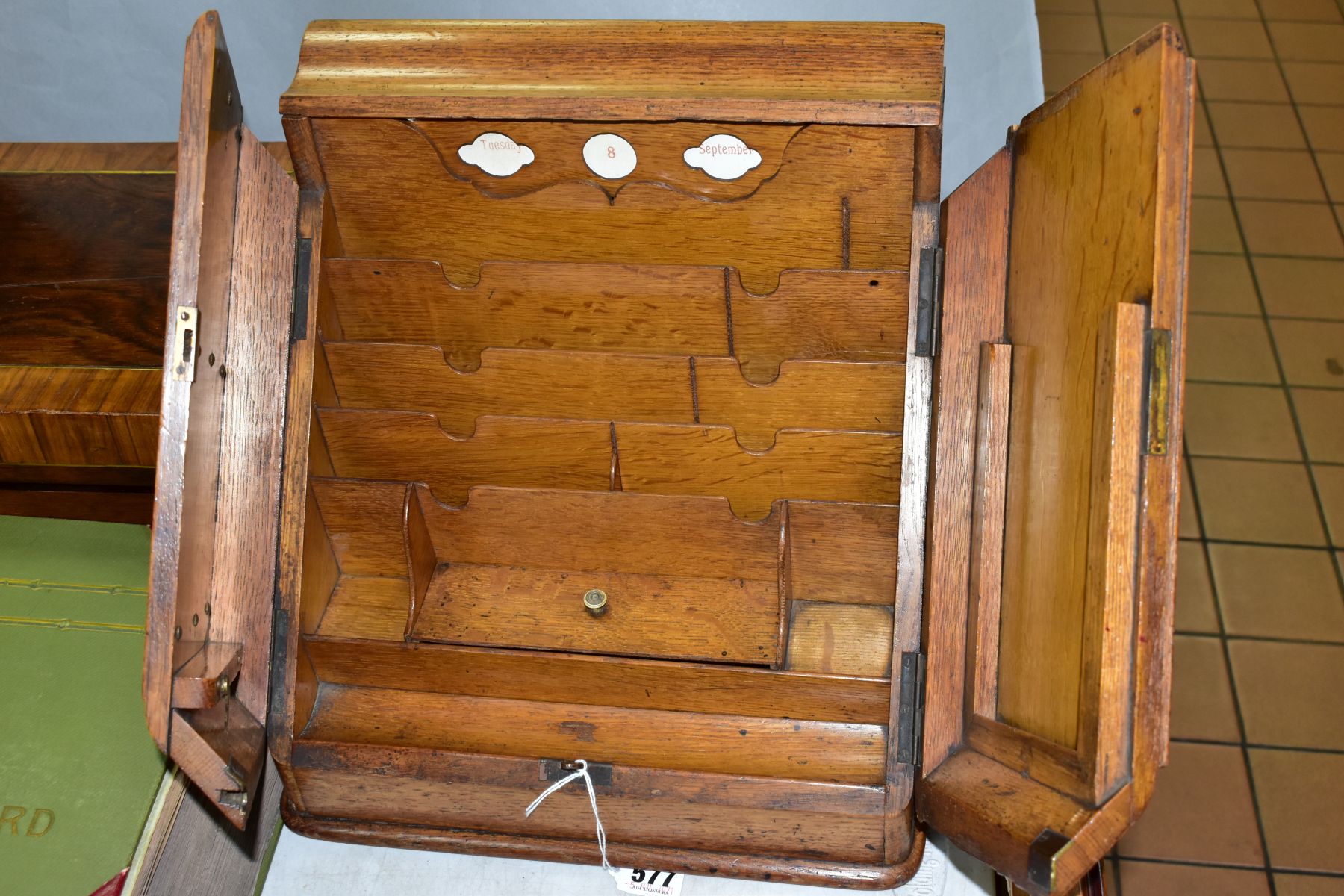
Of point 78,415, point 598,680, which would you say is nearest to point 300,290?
point 78,415

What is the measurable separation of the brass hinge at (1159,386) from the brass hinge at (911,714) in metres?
0.40

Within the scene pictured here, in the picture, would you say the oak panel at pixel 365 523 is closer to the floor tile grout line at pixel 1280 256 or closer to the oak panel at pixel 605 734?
the oak panel at pixel 605 734

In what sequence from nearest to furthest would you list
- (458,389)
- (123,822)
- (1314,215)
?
(123,822)
(458,389)
(1314,215)

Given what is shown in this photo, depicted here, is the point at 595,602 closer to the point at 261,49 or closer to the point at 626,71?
the point at 626,71

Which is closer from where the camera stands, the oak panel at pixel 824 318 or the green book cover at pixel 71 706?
the green book cover at pixel 71 706

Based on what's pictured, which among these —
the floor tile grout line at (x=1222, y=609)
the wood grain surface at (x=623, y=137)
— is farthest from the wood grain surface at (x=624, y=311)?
the floor tile grout line at (x=1222, y=609)

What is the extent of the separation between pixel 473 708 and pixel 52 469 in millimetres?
781

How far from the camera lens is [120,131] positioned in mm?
2195

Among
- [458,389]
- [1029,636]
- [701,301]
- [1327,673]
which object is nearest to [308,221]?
[458,389]

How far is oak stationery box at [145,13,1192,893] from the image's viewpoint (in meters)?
1.16

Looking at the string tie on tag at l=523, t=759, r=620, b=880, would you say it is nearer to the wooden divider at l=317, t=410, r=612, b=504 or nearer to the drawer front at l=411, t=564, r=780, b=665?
the drawer front at l=411, t=564, r=780, b=665

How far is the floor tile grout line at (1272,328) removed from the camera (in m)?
2.49

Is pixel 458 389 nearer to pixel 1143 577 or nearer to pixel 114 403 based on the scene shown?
pixel 114 403

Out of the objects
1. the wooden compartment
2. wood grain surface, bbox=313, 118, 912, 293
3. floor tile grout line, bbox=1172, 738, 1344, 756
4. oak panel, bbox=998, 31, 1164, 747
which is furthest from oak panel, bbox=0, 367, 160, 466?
floor tile grout line, bbox=1172, 738, 1344, 756
